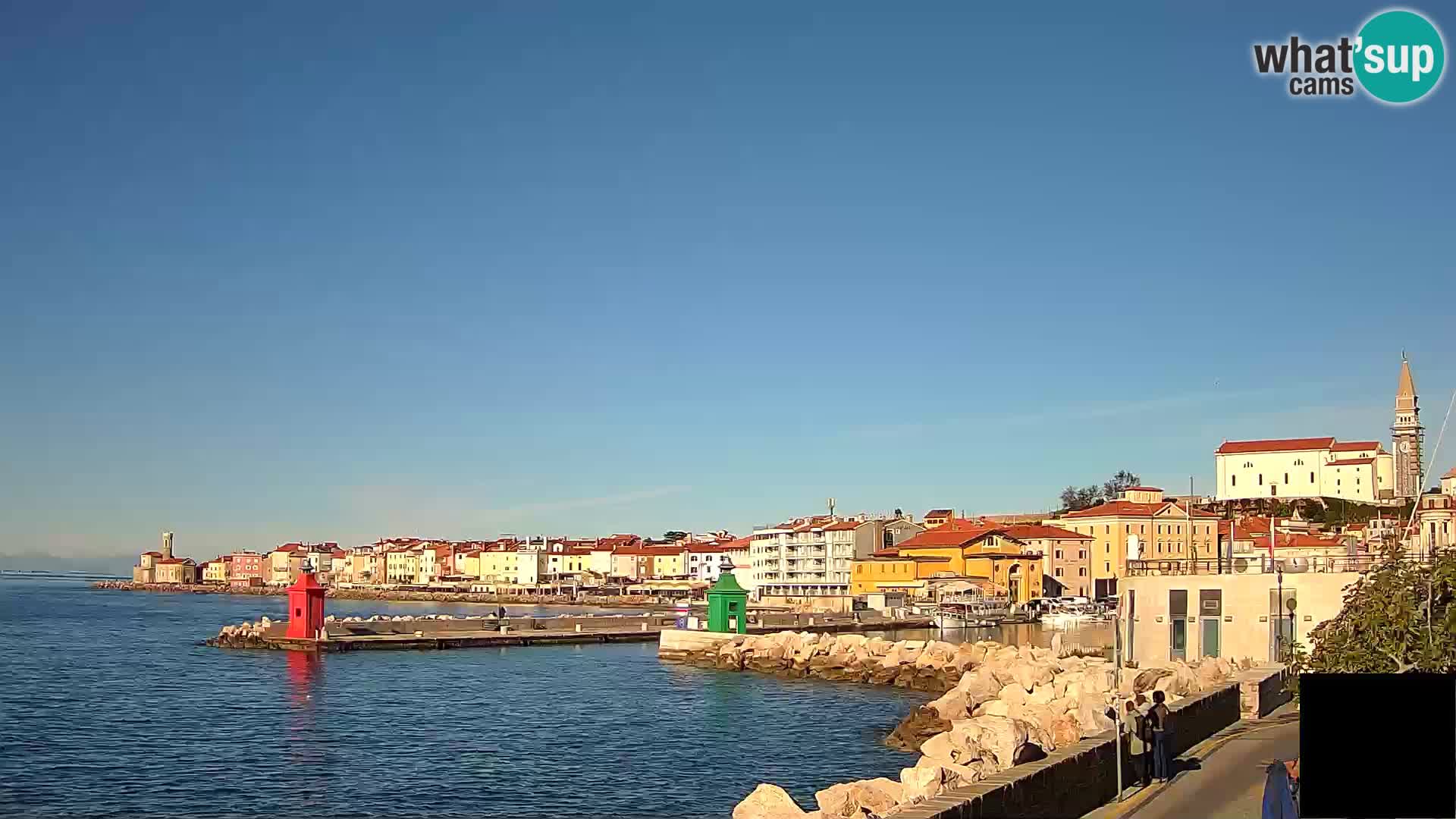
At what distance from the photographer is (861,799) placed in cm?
1667

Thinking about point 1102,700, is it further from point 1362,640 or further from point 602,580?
point 602,580

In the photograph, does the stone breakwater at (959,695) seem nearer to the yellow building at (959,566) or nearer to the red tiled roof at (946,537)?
the yellow building at (959,566)

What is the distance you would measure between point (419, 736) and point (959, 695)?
13432 millimetres

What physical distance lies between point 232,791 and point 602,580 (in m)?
138

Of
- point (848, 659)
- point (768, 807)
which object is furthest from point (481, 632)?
point (768, 807)

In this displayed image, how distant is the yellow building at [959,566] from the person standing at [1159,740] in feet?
271

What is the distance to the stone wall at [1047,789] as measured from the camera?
10914 mm

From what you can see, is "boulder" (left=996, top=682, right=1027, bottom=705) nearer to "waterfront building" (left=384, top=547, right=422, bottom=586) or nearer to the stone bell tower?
the stone bell tower

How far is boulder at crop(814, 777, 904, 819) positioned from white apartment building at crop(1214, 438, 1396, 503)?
410 ft

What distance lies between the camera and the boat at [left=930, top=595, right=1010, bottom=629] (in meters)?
80.9

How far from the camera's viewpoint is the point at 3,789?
26.5 metres

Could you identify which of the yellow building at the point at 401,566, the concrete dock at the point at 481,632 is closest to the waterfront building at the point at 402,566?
the yellow building at the point at 401,566

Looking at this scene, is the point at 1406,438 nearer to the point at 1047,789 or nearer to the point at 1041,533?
Answer: the point at 1041,533

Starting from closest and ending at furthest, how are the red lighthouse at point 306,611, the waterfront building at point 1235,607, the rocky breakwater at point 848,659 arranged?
the waterfront building at point 1235,607, the rocky breakwater at point 848,659, the red lighthouse at point 306,611
